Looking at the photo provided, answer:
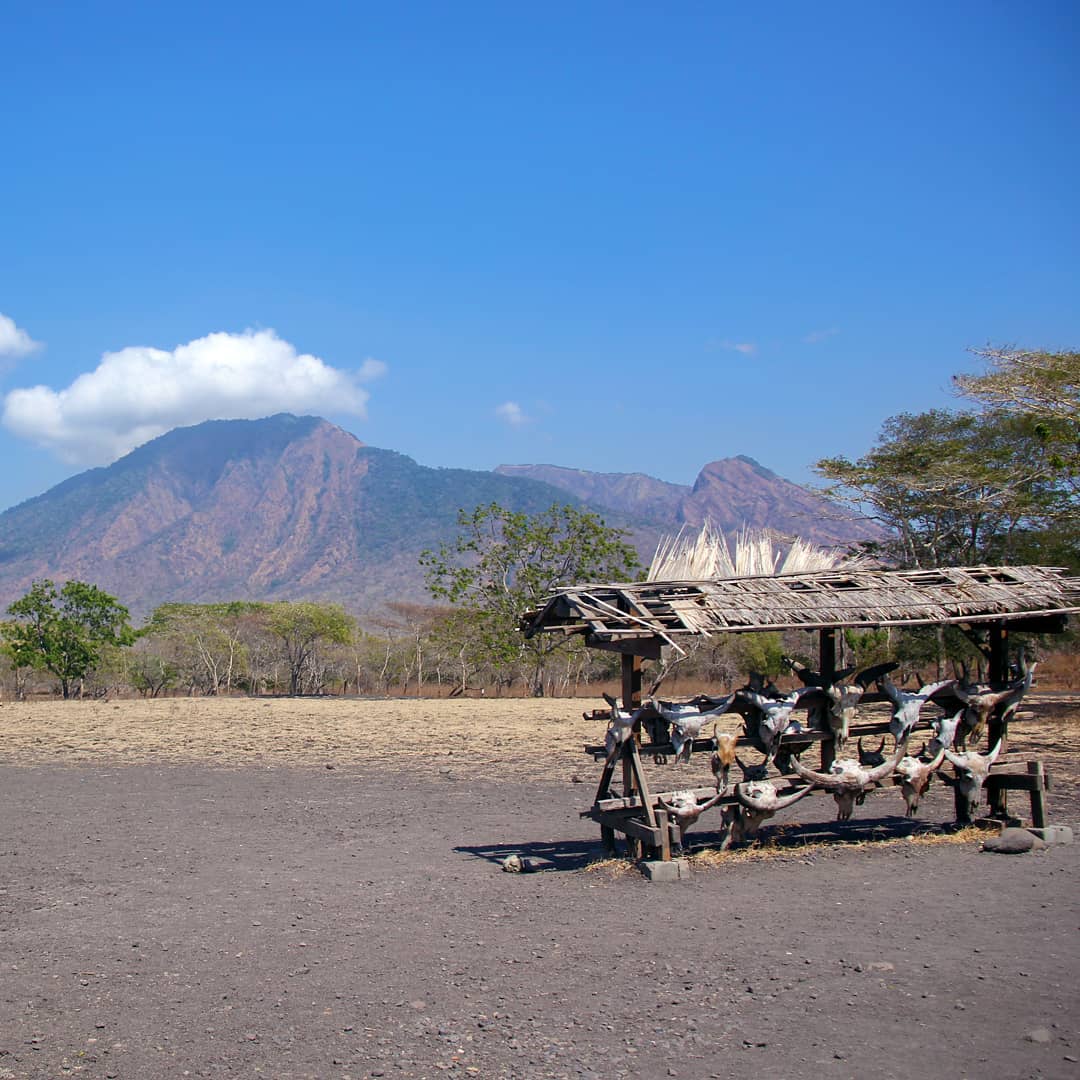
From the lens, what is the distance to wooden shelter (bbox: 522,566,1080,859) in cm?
795

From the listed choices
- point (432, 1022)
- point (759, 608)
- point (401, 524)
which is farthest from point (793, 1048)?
point (401, 524)

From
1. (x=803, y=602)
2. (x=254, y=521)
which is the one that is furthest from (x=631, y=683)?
(x=254, y=521)

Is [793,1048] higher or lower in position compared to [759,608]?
lower

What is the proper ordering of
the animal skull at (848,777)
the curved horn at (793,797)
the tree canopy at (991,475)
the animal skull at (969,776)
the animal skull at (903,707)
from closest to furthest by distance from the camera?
the curved horn at (793,797)
the animal skull at (848,777)
the animal skull at (903,707)
the animal skull at (969,776)
the tree canopy at (991,475)

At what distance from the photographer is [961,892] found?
7.34 meters

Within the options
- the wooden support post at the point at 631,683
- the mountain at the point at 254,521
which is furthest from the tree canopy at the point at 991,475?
the mountain at the point at 254,521

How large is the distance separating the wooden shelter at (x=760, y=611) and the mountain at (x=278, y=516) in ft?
366

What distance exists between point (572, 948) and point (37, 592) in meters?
30.6

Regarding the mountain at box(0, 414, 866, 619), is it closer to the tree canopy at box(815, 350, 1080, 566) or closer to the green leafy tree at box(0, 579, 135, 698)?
the green leafy tree at box(0, 579, 135, 698)

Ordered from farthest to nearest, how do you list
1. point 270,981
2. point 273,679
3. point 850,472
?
point 273,679, point 850,472, point 270,981

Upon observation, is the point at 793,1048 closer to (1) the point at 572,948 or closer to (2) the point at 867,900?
(1) the point at 572,948

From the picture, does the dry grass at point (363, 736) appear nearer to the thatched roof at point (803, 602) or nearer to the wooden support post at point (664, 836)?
the thatched roof at point (803, 602)

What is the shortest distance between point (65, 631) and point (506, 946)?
30039 millimetres

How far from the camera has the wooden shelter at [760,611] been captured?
7.95 m
